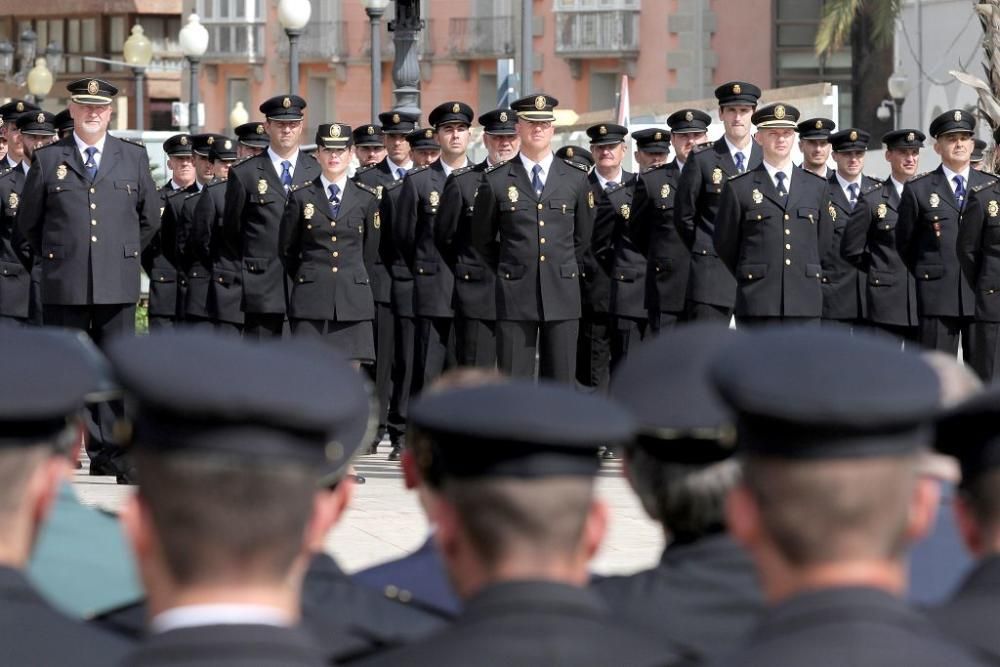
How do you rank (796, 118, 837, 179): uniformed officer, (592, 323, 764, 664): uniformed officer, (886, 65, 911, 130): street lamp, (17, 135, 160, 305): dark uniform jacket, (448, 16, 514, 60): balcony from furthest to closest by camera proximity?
(448, 16, 514, 60): balcony
(886, 65, 911, 130): street lamp
(796, 118, 837, 179): uniformed officer
(17, 135, 160, 305): dark uniform jacket
(592, 323, 764, 664): uniformed officer

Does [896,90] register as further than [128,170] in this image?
Yes

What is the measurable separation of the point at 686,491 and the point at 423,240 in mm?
11011

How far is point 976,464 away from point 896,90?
3476 cm

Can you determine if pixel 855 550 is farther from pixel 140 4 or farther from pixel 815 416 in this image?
pixel 140 4

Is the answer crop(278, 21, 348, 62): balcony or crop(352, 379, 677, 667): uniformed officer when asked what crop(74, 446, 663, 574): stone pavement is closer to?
crop(352, 379, 677, 667): uniformed officer

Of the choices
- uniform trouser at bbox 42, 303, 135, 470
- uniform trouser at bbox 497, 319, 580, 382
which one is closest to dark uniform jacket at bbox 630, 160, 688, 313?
uniform trouser at bbox 497, 319, 580, 382

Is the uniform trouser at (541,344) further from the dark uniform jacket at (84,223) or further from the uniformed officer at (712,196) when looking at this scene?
the dark uniform jacket at (84,223)

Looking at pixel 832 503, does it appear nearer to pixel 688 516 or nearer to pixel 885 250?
pixel 688 516

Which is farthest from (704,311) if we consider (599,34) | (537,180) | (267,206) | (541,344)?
(599,34)

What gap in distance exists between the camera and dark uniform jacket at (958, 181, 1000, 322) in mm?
14523

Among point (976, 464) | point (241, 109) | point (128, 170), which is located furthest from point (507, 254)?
point (241, 109)

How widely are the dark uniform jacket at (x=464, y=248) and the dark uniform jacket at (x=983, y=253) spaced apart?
3084mm

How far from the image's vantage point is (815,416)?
10.0 feet

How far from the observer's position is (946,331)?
14.9 m
